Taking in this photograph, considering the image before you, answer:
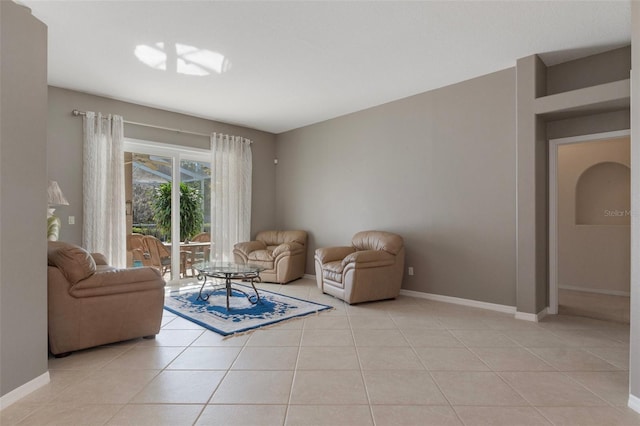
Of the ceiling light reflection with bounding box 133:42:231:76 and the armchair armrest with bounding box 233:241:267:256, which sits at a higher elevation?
the ceiling light reflection with bounding box 133:42:231:76

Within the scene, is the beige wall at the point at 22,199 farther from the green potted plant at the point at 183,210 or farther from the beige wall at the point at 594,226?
the beige wall at the point at 594,226

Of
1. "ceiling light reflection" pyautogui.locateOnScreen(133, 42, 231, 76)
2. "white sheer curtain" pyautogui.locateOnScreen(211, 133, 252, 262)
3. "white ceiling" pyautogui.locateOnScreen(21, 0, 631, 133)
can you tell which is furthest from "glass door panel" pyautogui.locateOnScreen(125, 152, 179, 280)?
"ceiling light reflection" pyautogui.locateOnScreen(133, 42, 231, 76)

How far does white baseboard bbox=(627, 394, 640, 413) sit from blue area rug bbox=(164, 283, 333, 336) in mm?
2826

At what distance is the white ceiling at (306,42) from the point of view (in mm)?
→ 2861

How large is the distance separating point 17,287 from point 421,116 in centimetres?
475

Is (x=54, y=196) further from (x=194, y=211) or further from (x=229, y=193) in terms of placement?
(x=229, y=193)

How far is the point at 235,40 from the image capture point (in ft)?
11.0

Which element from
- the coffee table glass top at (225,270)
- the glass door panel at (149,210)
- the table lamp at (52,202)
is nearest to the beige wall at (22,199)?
the table lamp at (52,202)

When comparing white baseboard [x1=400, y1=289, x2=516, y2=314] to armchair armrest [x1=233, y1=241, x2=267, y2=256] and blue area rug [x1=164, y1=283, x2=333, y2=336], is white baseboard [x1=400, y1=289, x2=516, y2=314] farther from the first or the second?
armchair armrest [x1=233, y1=241, x2=267, y2=256]

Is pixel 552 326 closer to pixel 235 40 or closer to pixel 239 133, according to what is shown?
pixel 235 40

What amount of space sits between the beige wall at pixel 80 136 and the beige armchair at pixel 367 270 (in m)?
2.44

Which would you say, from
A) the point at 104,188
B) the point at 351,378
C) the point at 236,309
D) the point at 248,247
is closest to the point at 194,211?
the point at 248,247

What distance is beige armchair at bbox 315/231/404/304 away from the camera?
14.5 ft

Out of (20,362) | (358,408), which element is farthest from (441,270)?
(20,362)
